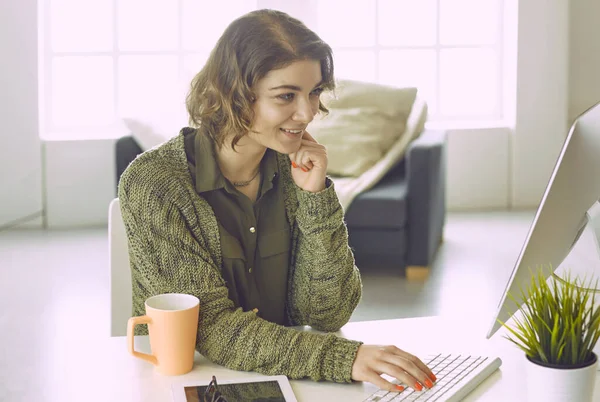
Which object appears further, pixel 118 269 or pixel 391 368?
pixel 118 269

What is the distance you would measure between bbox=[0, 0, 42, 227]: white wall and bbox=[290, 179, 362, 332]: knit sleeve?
3830mm

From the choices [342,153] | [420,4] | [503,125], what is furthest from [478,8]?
[342,153]

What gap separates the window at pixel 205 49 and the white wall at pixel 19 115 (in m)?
0.23

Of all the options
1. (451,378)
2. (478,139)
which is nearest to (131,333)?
(451,378)

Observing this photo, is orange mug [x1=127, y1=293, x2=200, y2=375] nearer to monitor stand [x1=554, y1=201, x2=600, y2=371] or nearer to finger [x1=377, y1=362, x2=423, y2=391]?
finger [x1=377, y1=362, x2=423, y2=391]

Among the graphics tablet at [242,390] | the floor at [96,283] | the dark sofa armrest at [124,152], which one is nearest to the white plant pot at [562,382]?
the graphics tablet at [242,390]

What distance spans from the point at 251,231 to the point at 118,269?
10.9 inches

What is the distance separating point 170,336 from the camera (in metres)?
1.36

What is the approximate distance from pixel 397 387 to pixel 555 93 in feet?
15.5

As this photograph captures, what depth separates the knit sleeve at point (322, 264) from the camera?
5.62 ft

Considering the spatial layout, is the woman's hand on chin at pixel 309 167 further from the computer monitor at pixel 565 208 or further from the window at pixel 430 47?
the window at pixel 430 47

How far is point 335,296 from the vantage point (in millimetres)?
1711

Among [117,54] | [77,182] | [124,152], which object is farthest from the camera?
[117,54]

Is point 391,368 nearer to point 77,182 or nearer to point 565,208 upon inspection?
point 565,208
